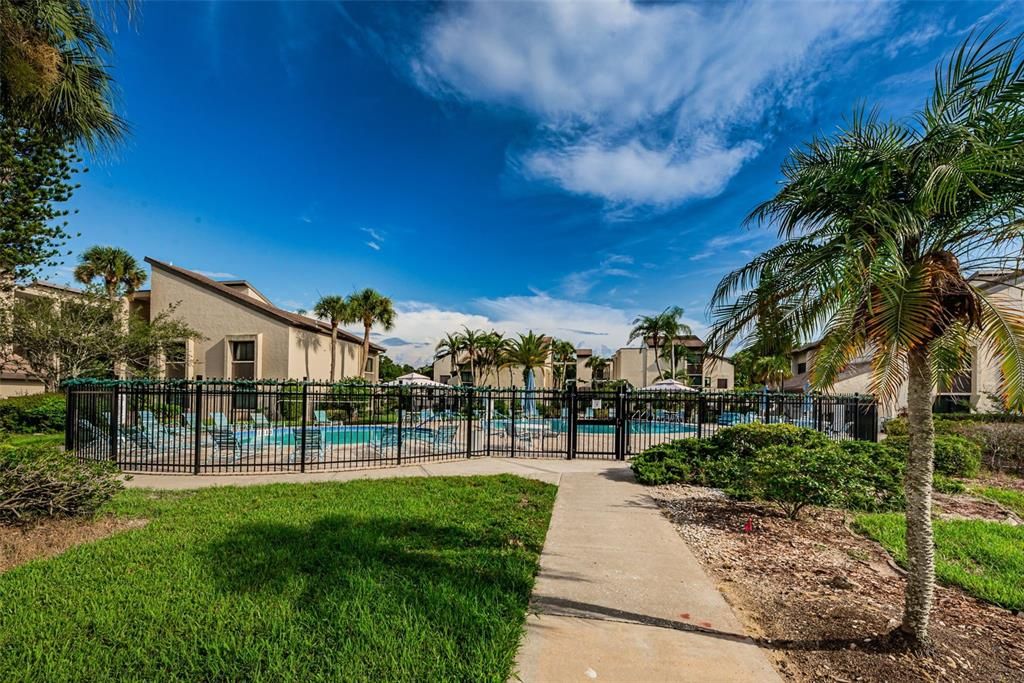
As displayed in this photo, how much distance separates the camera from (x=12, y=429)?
14.5 metres

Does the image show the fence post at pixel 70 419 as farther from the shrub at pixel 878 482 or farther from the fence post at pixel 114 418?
the shrub at pixel 878 482

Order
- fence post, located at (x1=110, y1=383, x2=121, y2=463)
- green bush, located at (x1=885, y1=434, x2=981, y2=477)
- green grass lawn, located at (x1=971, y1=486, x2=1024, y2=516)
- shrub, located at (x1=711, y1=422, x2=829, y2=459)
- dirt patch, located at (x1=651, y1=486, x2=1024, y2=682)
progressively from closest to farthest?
1. dirt patch, located at (x1=651, y1=486, x2=1024, y2=682)
2. green grass lawn, located at (x1=971, y1=486, x2=1024, y2=516)
3. shrub, located at (x1=711, y1=422, x2=829, y2=459)
4. fence post, located at (x1=110, y1=383, x2=121, y2=463)
5. green bush, located at (x1=885, y1=434, x2=981, y2=477)

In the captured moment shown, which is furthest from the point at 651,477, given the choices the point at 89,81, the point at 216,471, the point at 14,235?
the point at 14,235

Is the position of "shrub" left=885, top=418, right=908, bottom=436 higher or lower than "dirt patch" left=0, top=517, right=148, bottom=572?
lower

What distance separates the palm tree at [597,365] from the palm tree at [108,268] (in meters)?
49.1

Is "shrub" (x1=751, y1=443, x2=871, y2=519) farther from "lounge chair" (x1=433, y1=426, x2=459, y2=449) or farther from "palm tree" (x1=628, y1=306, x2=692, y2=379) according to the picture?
"palm tree" (x1=628, y1=306, x2=692, y2=379)

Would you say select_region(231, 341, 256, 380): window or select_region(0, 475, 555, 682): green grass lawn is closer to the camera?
select_region(0, 475, 555, 682): green grass lawn

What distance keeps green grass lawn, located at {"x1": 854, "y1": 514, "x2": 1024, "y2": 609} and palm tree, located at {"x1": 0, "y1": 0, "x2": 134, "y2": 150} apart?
1149cm

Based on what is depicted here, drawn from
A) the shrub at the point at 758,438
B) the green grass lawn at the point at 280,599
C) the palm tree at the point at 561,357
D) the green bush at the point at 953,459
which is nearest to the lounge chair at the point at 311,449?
the green grass lawn at the point at 280,599

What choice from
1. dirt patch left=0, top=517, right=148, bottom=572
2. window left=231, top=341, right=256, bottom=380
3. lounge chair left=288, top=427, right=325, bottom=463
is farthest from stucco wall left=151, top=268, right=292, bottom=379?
dirt patch left=0, top=517, right=148, bottom=572

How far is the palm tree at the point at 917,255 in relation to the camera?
10.3 ft

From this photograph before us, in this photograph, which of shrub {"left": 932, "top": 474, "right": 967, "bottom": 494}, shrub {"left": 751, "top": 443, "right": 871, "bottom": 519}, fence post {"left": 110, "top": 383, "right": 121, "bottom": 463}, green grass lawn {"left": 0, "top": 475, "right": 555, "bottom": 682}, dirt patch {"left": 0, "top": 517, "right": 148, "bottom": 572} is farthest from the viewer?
fence post {"left": 110, "top": 383, "right": 121, "bottom": 463}

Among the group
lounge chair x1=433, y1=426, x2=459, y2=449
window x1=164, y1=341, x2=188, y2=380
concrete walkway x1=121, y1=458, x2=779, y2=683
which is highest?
window x1=164, y1=341, x2=188, y2=380

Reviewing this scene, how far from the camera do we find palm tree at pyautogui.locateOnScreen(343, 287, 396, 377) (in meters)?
36.6
